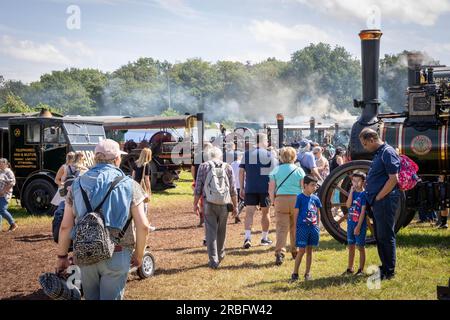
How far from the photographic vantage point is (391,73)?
225 ft

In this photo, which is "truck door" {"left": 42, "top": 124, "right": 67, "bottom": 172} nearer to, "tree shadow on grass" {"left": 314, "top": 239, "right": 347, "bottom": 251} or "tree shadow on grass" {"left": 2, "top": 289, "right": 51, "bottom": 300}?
"tree shadow on grass" {"left": 314, "top": 239, "right": 347, "bottom": 251}

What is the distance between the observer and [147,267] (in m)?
6.92

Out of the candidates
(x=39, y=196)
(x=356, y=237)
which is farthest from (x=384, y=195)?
(x=39, y=196)

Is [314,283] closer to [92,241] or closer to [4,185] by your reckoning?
[92,241]

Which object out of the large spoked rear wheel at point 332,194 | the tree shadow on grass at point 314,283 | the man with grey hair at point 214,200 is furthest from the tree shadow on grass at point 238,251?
the tree shadow on grass at point 314,283

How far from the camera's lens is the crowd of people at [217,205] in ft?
12.8

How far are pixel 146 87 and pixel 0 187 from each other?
5896cm

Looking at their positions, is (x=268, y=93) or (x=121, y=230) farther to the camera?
(x=268, y=93)

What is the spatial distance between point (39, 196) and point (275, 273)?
7582mm

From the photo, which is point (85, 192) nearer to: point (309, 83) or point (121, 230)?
point (121, 230)

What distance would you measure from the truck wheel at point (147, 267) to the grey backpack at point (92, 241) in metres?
2.93

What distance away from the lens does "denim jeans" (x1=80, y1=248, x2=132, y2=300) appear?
3893mm

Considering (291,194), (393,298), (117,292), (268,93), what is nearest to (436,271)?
(393,298)
